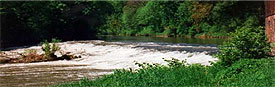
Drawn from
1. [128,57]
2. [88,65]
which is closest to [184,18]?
[128,57]

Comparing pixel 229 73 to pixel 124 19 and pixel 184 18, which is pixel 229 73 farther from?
pixel 124 19

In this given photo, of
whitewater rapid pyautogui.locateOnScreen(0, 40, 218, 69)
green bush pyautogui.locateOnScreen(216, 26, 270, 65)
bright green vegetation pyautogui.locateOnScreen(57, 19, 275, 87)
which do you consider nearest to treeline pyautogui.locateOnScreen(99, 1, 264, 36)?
whitewater rapid pyautogui.locateOnScreen(0, 40, 218, 69)

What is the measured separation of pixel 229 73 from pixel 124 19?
67252mm

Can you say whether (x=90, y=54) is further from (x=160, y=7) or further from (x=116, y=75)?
(x=160, y=7)

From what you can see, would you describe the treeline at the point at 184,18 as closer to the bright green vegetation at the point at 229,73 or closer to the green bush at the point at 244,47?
the green bush at the point at 244,47

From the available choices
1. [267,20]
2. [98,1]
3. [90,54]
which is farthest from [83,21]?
[267,20]

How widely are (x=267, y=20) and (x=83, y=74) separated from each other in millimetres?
9650

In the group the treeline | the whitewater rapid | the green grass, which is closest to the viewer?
the green grass

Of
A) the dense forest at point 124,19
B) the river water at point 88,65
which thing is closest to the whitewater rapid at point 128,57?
the river water at point 88,65

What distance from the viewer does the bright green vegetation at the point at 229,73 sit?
11805mm

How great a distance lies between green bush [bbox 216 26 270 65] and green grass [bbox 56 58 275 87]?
445 mm

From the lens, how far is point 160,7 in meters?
67.6

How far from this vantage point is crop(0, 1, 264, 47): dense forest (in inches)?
1623

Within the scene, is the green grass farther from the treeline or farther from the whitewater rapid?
the treeline
